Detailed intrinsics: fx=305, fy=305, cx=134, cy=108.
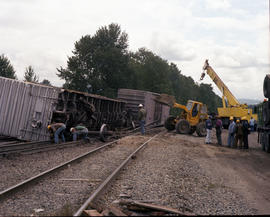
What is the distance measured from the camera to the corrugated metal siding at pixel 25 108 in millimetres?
13797

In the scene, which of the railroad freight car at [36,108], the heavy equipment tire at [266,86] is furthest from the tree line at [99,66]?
the heavy equipment tire at [266,86]

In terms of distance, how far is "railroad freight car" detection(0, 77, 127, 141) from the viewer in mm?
13758

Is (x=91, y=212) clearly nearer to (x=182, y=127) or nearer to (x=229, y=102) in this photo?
(x=182, y=127)

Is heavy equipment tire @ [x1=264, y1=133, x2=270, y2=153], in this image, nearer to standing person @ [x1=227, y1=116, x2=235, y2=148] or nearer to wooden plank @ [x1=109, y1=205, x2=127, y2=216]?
standing person @ [x1=227, y1=116, x2=235, y2=148]

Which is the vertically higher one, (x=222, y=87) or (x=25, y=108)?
(x=222, y=87)

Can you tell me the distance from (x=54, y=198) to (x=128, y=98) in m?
17.5

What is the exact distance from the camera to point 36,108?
45.8ft

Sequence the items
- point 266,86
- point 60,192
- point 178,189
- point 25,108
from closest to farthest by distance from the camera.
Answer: point 60,192 < point 178,189 < point 266,86 < point 25,108

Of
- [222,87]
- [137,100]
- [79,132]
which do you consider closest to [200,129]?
[137,100]

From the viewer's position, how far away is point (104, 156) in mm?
10180

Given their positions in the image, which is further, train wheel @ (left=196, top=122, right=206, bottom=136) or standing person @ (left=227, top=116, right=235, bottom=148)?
train wheel @ (left=196, top=122, right=206, bottom=136)

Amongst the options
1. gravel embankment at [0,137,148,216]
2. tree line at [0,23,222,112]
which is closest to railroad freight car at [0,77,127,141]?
gravel embankment at [0,137,148,216]

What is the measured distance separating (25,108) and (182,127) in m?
9.67

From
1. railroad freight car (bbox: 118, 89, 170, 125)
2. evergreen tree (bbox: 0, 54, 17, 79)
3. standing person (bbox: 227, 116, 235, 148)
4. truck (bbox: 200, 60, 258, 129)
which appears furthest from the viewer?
evergreen tree (bbox: 0, 54, 17, 79)
